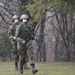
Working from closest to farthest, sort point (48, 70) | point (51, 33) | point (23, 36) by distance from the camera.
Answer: point (23, 36)
point (48, 70)
point (51, 33)

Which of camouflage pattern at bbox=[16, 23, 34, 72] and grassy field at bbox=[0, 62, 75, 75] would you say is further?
grassy field at bbox=[0, 62, 75, 75]

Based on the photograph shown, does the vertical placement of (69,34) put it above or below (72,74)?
above

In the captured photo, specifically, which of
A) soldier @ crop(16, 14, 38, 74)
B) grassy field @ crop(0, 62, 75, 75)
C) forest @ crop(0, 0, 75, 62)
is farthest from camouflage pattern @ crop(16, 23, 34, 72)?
forest @ crop(0, 0, 75, 62)

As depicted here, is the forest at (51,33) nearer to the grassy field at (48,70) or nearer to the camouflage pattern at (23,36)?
the grassy field at (48,70)

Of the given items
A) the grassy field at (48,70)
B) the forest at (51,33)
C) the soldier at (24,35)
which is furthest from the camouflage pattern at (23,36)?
the forest at (51,33)

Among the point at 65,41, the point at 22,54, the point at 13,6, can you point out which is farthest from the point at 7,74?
the point at 65,41

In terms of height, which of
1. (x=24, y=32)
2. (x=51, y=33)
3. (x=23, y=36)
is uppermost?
(x=51, y=33)

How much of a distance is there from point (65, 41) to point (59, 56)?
1697 mm

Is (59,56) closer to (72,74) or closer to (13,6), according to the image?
(13,6)

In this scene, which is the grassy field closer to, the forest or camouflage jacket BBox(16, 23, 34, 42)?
camouflage jacket BBox(16, 23, 34, 42)

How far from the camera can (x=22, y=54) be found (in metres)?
11.8

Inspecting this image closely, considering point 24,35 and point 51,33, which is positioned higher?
point 51,33

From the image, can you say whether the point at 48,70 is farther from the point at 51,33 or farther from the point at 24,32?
the point at 51,33

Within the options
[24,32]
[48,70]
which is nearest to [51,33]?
[48,70]
